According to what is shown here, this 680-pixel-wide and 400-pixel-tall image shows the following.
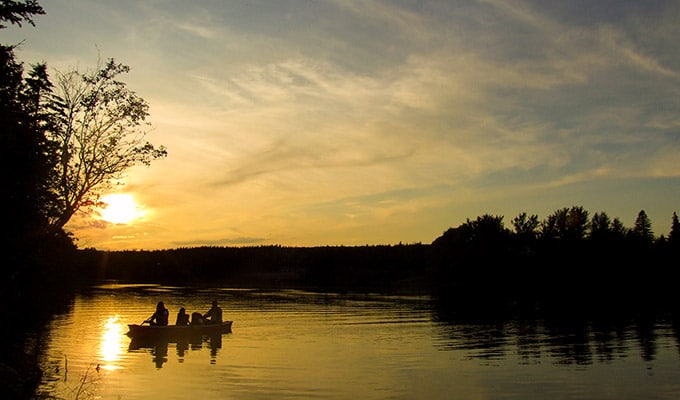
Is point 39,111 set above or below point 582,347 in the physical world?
above

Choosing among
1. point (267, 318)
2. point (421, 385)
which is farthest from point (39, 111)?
point (267, 318)

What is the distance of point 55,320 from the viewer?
61500 millimetres

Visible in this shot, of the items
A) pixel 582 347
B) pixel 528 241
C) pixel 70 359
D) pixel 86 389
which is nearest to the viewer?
pixel 86 389

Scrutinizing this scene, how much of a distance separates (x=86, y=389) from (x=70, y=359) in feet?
33.7

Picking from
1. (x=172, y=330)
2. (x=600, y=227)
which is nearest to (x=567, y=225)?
(x=600, y=227)

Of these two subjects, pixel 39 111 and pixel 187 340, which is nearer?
pixel 39 111

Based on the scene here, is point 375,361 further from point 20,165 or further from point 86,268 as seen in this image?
point 86,268

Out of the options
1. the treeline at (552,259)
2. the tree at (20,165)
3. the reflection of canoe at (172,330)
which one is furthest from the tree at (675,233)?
the tree at (20,165)

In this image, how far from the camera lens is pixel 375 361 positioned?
123ft

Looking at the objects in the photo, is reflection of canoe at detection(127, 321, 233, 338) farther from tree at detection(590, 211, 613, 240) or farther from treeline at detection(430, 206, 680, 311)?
tree at detection(590, 211, 613, 240)

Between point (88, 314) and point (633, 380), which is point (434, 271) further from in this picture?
point (633, 380)

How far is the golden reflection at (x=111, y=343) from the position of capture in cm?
3728

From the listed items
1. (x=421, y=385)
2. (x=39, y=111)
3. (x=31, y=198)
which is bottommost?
(x=421, y=385)

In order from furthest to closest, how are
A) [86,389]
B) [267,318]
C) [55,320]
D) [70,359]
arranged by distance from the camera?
[267,318] → [55,320] → [70,359] → [86,389]
